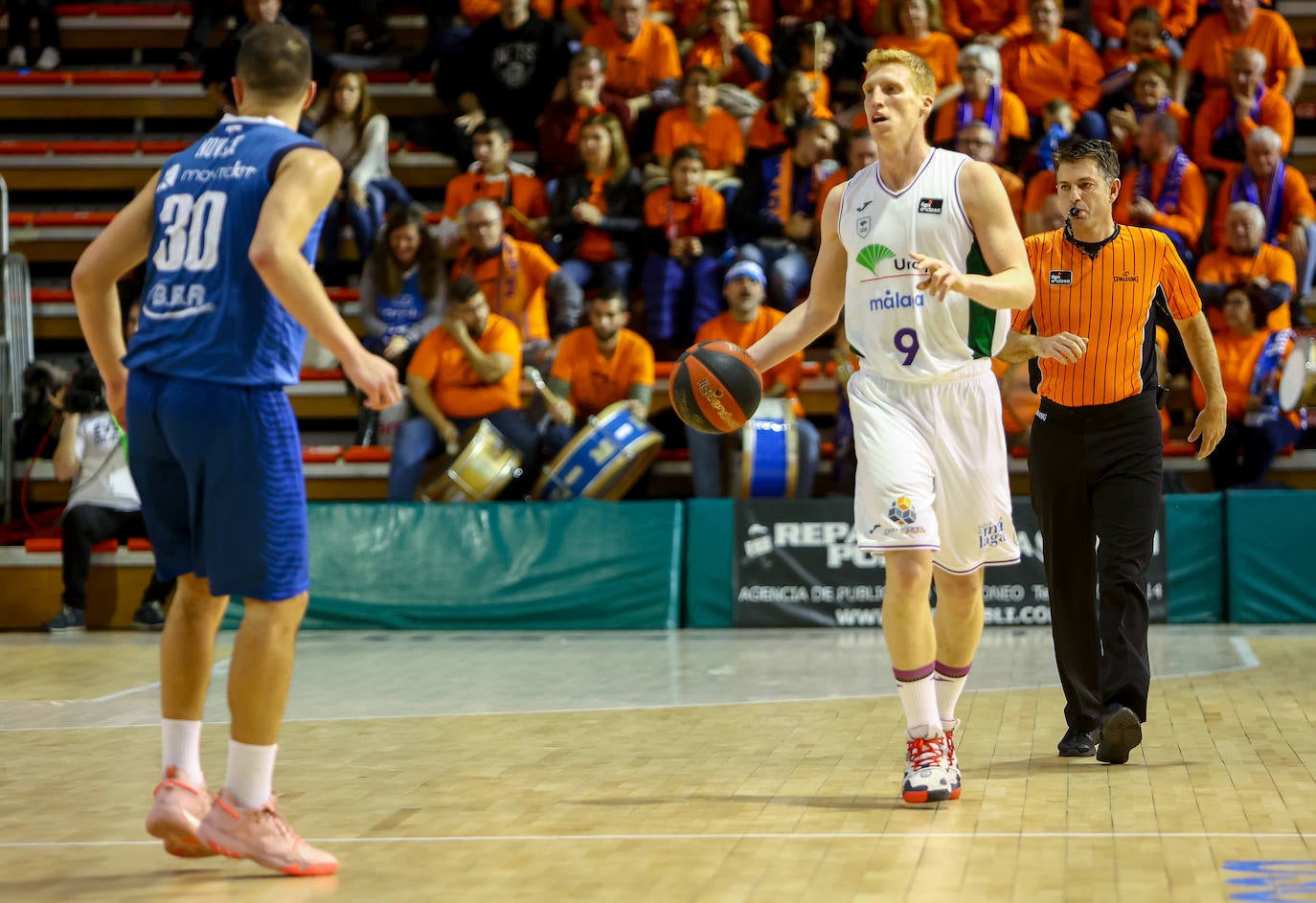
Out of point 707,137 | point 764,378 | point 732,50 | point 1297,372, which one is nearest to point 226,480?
point 764,378

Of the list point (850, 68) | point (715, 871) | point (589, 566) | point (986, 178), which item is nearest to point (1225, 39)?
point (850, 68)

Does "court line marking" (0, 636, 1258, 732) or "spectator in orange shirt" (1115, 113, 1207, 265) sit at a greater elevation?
"spectator in orange shirt" (1115, 113, 1207, 265)

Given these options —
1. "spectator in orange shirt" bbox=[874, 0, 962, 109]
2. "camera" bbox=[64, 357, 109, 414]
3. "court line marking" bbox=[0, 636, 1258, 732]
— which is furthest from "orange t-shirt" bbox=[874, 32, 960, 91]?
"court line marking" bbox=[0, 636, 1258, 732]

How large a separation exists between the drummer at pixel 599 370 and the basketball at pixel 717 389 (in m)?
5.84

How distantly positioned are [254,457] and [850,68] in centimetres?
1151

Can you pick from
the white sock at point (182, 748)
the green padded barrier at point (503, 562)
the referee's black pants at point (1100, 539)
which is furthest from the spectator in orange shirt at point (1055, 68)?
the white sock at point (182, 748)

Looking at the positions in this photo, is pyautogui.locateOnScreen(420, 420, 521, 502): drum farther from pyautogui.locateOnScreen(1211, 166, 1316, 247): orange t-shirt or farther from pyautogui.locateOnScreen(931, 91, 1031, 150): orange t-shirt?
pyautogui.locateOnScreen(1211, 166, 1316, 247): orange t-shirt

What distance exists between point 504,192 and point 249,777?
32.2ft

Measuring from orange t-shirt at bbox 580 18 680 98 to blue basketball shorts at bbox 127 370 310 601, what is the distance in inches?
423

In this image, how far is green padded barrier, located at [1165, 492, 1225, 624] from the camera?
10617mm

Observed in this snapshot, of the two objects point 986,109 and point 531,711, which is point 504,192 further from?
point 531,711

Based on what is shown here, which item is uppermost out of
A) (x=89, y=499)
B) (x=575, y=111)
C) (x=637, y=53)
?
(x=637, y=53)

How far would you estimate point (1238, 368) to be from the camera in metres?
11.4

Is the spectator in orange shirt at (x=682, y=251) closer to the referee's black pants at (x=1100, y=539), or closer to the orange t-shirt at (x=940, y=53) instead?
the orange t-shirt at (x=940, y=53)
